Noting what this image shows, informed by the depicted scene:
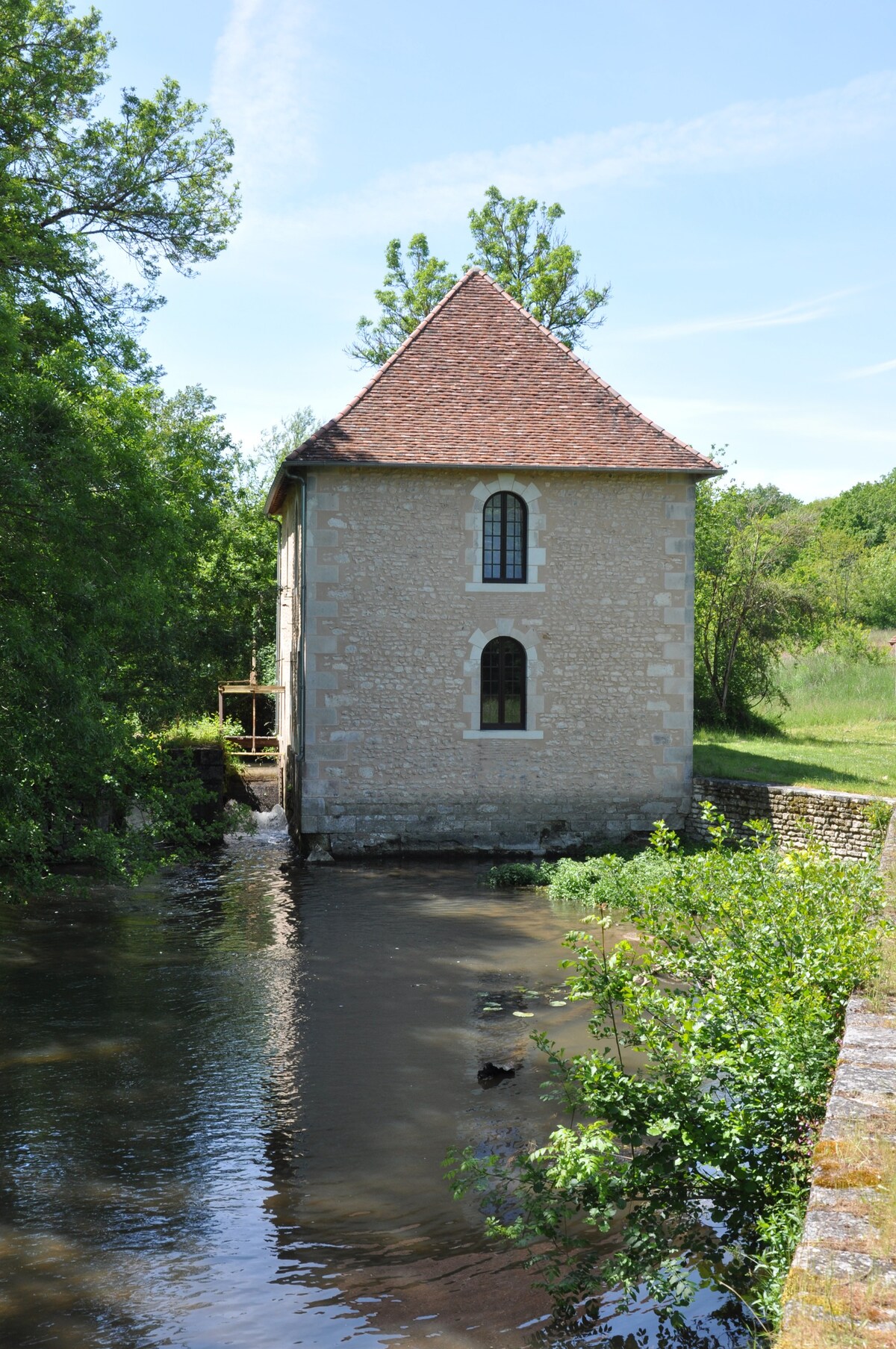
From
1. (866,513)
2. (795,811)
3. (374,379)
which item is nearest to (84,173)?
(374,379)

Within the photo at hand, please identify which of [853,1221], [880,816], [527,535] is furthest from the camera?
[527,535]

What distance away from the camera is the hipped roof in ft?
50.8

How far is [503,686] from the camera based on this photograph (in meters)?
16.0

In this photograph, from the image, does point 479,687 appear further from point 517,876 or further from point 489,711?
point 517,876

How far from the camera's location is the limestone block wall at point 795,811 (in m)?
13.7

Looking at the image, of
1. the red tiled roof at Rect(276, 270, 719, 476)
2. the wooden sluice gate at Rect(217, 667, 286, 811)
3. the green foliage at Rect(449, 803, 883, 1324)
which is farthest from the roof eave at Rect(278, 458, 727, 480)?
the green foliage at Rect(449, 803, 883, 1324)

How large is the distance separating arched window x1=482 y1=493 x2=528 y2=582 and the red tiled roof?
71 centimetres

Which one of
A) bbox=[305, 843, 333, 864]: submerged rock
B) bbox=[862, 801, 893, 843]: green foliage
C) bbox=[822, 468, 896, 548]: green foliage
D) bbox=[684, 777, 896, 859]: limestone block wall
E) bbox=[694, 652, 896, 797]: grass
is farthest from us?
bbox=[822, 468, 896, 548]: green foliage

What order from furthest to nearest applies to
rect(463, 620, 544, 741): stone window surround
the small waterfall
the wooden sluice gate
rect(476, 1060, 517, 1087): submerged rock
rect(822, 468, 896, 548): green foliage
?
rect(822, 468, 896, 548): green foliage
the wooden sluice gate
the small waterfall
rect(463, 620, 544, 741): stone window surround
rect(476, 1060, 517, 1087): submerged rock

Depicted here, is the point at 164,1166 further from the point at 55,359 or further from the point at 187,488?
the point at 187,488

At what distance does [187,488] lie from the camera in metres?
15.5

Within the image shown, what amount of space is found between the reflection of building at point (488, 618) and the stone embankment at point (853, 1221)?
1138cm

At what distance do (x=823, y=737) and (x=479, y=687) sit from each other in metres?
9.78

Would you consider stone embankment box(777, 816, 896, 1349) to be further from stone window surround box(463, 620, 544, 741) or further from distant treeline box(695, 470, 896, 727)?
distant treeline box(695, 470, 896, 727)
